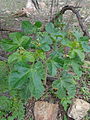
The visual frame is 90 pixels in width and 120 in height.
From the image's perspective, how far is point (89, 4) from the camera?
527cm

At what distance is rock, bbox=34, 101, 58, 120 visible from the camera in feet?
7.06

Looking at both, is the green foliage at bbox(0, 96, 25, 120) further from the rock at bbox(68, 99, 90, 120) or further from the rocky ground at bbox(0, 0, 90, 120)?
the rock at bbox(68, 99, 90, 120)

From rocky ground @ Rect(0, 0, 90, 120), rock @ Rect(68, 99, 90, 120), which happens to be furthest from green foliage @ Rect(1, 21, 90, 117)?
rocky ground @ Rect(0, 0, 90, 120)

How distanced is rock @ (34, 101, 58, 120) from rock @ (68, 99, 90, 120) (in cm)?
15

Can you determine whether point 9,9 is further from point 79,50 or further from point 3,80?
point 79,50

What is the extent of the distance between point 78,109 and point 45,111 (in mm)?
332

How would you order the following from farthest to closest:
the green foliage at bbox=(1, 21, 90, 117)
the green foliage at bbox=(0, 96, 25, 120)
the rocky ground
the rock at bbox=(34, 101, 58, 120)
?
the rocky ground, the rock at bbox=(34, 101, 58, 120), the green foliage at bbox=(0, 96, 25, 120), the green foliage at bbox=(1, 21, 90, 117)

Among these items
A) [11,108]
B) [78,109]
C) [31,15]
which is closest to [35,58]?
[11,108]

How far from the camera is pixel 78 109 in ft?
7.11

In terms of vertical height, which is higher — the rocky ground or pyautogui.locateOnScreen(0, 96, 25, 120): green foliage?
the rocky ground

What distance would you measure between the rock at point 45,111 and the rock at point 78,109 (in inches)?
6.0

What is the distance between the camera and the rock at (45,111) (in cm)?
215

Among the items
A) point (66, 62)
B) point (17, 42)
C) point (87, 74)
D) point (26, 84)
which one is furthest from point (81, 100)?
point (17, 42)

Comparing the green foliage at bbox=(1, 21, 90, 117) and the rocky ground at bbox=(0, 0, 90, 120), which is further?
the rocky ground at bbox=(0, 0, 90, 120)
